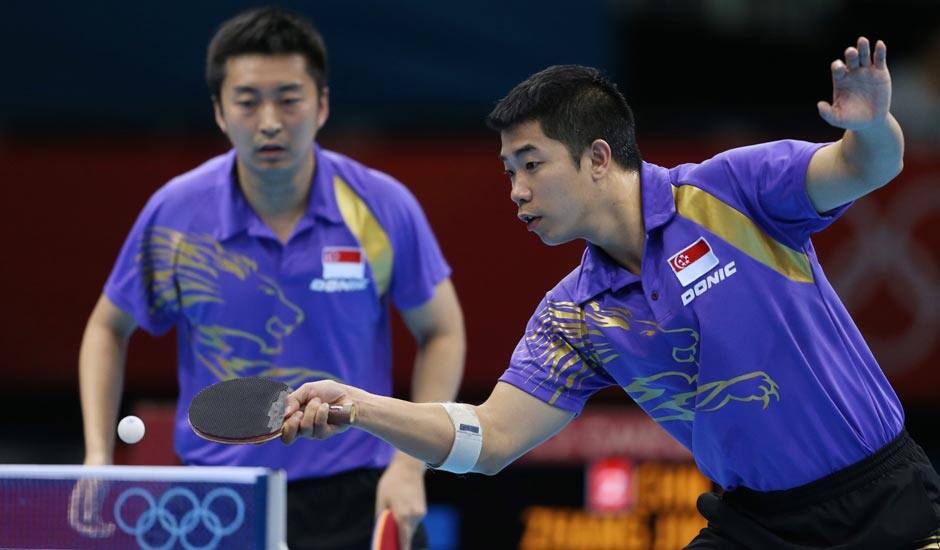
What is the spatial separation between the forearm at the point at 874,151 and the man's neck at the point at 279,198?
2.27m

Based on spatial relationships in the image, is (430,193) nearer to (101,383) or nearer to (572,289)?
(101,383)

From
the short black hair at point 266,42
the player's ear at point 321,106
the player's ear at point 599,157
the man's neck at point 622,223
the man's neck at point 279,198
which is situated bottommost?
the man's neck at point 622,223

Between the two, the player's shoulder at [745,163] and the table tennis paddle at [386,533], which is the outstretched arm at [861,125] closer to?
the player's shoulder at [745,163]

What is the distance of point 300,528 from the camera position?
5.52 metres

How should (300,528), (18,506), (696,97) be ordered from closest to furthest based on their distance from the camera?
(18,506) → (300,528) → (696,97)

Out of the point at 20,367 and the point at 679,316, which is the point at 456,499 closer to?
the point at 20,367

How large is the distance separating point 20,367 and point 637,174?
536 cm

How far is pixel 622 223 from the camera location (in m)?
4.32

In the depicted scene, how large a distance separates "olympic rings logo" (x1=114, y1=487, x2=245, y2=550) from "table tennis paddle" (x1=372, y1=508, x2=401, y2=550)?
40.4 inches

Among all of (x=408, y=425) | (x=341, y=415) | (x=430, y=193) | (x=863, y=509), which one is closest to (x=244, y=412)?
(x=341, y=415)

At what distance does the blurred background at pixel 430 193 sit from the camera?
337 inches

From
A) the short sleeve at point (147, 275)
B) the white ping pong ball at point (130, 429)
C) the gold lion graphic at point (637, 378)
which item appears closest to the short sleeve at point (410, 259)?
the short sleeve at point (147, 275)

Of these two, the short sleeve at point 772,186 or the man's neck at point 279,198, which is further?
the man's neck at point 279,198

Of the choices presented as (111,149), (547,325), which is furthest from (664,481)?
(547,325)
